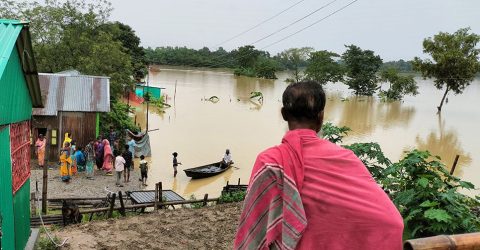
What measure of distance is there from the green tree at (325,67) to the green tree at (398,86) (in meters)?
7.25

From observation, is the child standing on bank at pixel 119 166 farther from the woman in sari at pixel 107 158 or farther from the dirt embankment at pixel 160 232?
Answer: the dirt embankment at pixel 160 232

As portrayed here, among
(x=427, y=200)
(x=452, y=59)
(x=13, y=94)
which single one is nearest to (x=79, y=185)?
(x=13, y=94)

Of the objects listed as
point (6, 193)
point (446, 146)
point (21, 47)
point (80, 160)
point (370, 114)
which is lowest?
point (446, 146)

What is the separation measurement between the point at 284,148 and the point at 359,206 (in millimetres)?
→ 356

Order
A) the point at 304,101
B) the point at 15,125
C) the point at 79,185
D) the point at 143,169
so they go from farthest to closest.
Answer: the point at 143,169, the point at 79,185, the point at 15,125, the point at 304,101

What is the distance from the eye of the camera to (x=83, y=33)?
22.4 meters

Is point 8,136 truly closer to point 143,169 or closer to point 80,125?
point 143,169

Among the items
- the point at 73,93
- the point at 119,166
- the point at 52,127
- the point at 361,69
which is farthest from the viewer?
the point at 361,69

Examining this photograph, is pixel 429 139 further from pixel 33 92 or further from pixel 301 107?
pixel 301 107

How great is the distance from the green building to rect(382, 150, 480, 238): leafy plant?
217 inches

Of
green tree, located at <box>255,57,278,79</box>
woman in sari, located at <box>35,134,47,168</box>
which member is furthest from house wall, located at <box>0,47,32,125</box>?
green tree, located at <box>255,57,278,79</box>

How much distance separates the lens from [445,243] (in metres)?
1.66

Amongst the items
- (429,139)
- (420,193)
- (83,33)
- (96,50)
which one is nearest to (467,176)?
(429,139)

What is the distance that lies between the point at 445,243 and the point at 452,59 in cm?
3963
